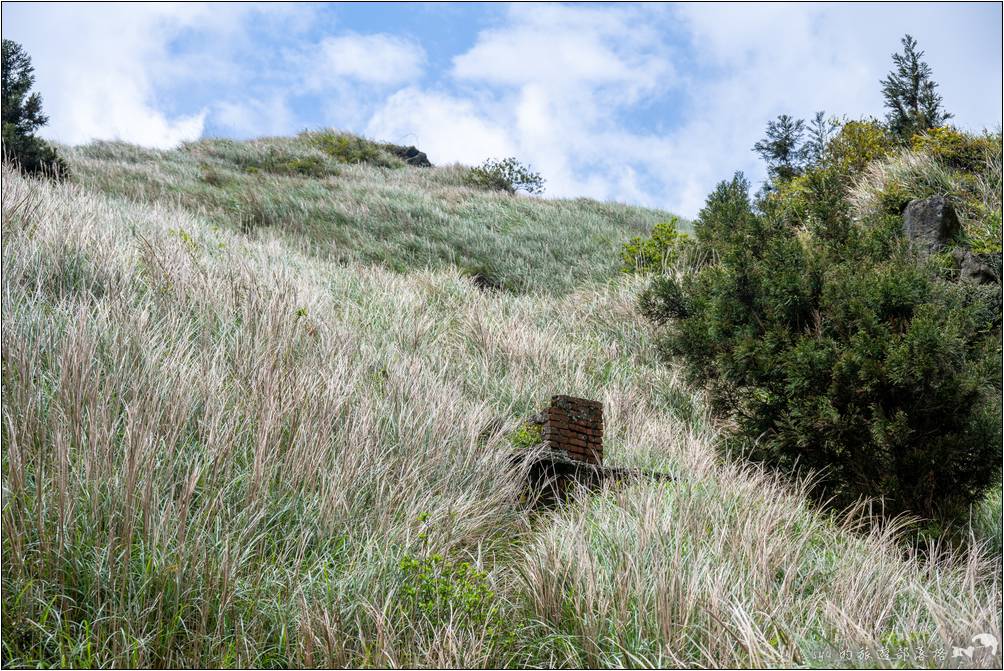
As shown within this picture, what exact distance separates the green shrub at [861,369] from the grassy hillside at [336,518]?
0.45 m

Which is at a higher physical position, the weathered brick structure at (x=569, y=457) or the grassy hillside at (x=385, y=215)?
the grassy hillside at (x=385, y=215)

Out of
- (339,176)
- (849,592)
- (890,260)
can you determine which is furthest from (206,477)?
(339,176)

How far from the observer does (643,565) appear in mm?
3578

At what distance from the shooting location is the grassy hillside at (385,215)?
1427 centimetres

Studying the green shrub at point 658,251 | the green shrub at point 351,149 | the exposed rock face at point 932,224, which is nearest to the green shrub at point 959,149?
the exposed rock face at point 932,224

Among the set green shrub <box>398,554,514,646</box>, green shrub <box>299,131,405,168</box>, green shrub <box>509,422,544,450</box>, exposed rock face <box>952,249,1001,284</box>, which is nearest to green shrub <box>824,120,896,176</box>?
exposed rock face <box>952,249,1001,284</box>

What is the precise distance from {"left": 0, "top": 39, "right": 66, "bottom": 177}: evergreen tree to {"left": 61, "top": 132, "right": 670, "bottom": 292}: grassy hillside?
984 millimetres

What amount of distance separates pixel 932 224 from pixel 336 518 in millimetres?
7922

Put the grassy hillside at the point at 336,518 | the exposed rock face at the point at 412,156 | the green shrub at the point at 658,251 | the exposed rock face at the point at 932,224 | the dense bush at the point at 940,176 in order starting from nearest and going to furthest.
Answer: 1. the grassy hillside at the point at 336,518
2. the exposed rock face at the point at 932,224
3. the dense bush at the point at 940,176
4. the green shrub at the point at 658,251
5. the exposed rock face at the point at 412,156

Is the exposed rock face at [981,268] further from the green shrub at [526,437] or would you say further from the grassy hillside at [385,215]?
the grassy hillside at [385,215]

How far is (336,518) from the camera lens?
12.1 feet

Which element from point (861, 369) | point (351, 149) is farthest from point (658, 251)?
point (351, 149)

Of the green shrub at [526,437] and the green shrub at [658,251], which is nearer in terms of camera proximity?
the green shrub at [526,437]

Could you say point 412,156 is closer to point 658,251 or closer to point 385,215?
point 385,215
